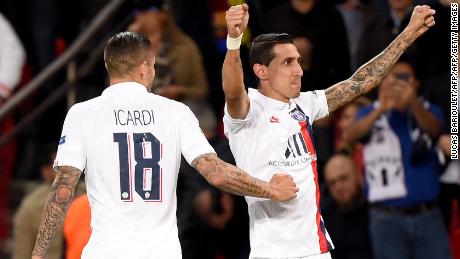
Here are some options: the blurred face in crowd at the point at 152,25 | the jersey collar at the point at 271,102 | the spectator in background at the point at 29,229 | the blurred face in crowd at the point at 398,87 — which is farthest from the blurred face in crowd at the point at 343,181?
the jersey collar at the point at 271,102

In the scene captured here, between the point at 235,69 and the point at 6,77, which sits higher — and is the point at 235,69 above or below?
below

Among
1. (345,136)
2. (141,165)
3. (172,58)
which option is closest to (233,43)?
(141,165)

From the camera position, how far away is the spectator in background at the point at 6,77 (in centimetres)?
1044

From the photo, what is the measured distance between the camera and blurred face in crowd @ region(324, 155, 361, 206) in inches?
369

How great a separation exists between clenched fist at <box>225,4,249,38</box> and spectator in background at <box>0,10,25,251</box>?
4280 millimetres

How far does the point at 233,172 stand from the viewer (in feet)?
20.8

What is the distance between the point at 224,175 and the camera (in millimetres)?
6305

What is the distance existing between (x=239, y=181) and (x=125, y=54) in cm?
88

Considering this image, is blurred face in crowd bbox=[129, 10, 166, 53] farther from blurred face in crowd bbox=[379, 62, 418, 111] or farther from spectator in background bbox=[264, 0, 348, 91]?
blurred face in crowd bbox=[379, 62, 418, 111]

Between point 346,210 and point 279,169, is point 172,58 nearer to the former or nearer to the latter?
point 346,210

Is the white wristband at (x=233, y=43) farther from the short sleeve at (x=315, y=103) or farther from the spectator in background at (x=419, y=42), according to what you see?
the spectator in background at (x=419, y=42)

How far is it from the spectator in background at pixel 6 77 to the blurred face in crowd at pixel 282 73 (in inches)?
153

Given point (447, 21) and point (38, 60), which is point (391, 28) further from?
point (38, 60)

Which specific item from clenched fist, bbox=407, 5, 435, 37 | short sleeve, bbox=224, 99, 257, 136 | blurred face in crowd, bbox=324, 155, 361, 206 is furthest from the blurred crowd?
short sleeve, bbox=224, 99, 257, 136
